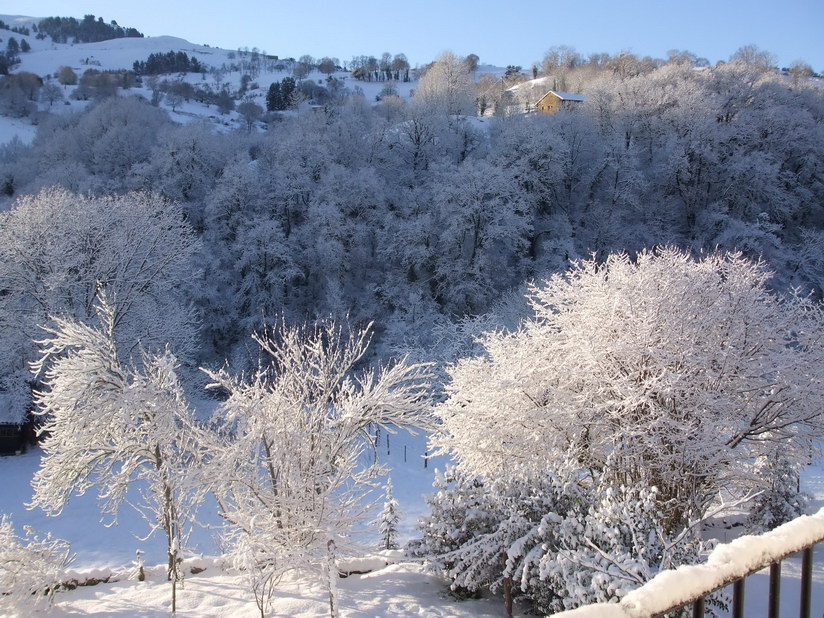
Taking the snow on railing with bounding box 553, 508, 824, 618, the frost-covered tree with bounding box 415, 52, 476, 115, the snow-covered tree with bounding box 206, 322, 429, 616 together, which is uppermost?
the frost-covered tree with bounding box 415, 52, 476, 115

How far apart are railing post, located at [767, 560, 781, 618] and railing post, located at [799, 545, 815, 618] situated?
10 cm

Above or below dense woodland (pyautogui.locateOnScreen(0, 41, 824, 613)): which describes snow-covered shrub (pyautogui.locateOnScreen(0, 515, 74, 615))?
below

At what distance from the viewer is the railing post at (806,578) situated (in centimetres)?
205

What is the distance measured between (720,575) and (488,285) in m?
27.9

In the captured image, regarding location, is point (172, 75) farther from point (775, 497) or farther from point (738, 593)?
point (738, 593)

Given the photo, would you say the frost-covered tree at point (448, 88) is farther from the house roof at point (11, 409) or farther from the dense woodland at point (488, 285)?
the house roof at point (11, 409)

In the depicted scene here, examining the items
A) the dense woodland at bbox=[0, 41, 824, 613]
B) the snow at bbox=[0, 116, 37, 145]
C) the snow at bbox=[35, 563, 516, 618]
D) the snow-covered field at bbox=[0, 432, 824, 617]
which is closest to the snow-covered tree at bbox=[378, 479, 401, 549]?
the snow-covered field at bbox=[0, 432, 824, 617]

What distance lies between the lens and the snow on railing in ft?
5.14

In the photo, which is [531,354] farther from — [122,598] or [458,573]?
[122,598]

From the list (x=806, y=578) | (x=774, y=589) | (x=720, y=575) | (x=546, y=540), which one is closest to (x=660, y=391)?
(x=546, y=540)

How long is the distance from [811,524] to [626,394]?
8352 mm

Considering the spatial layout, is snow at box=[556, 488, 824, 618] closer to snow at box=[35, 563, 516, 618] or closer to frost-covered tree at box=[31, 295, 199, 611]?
snow at box=[35, 563, 516, 618]

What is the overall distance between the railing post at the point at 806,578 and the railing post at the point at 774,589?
104mm

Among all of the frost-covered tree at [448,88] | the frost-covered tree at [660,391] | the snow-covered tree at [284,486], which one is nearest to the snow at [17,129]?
the frost-covered tree at [448,88]
